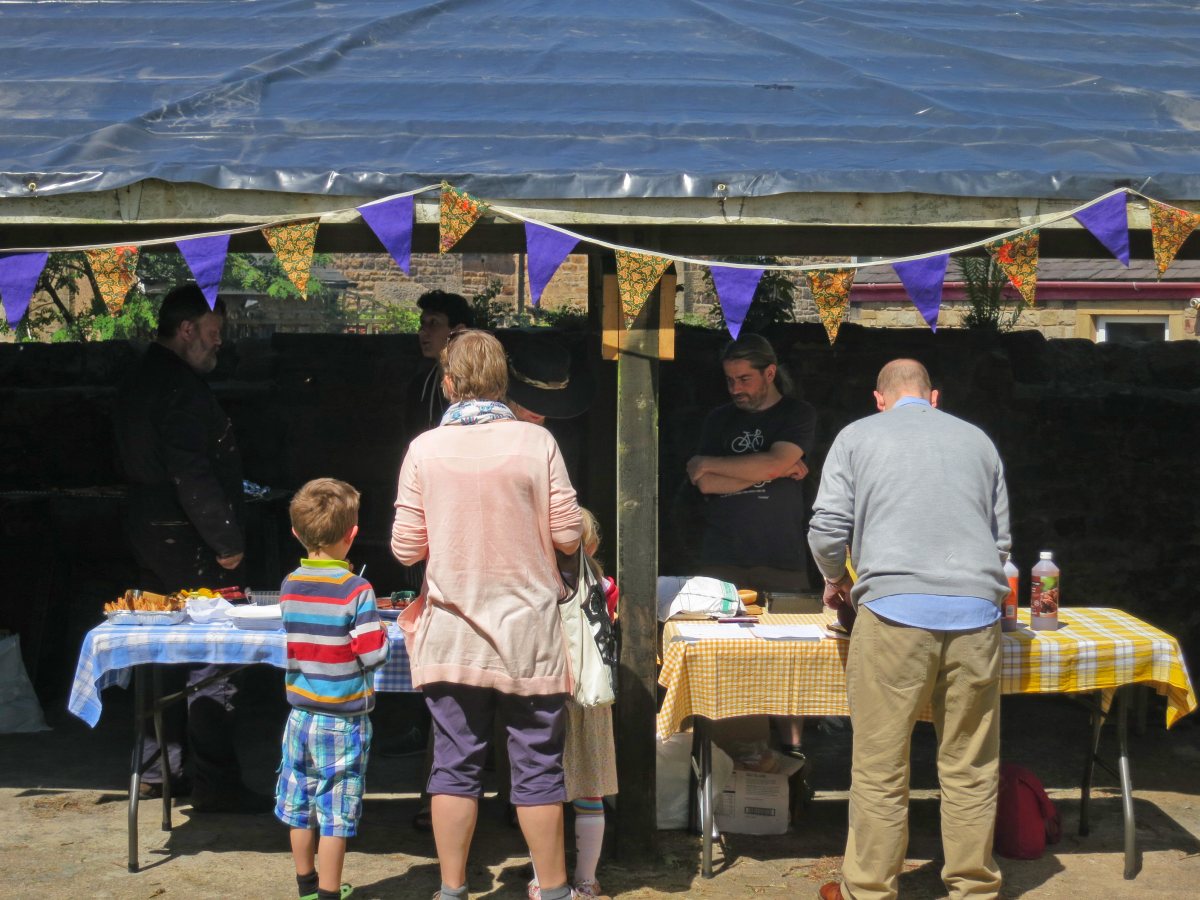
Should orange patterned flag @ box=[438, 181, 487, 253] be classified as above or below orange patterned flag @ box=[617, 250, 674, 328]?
above

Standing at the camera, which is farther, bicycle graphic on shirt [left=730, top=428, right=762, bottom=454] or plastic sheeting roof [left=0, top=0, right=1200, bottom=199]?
bicycle graphic on shirt [left=730, top=428, right=762, bottom=454]

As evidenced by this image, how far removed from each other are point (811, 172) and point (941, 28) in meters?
2.28

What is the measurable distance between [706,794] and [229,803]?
1.93 meters

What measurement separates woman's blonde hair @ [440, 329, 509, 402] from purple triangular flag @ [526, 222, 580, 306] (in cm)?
40

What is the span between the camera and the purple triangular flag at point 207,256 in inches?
174

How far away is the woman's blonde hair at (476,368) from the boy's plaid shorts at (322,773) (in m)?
1.09

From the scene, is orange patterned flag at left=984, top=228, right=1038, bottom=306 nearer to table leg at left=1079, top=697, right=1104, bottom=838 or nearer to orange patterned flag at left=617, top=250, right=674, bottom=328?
orange patterned flag at left=617, top=250, right=674, bottom=328

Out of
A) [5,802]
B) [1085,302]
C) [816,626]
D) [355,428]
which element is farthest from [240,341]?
[1085,302]

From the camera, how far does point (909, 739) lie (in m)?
4.25

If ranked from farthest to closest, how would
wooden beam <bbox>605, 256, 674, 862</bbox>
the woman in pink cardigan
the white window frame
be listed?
the white window frame, wooden beam <bbox>605, 256, 674, 862</bbox>, the woman in pink cardigan

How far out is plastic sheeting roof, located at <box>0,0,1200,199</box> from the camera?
176 inches

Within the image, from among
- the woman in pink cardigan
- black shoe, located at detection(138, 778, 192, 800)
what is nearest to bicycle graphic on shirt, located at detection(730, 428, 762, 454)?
the woman in pink cardigan

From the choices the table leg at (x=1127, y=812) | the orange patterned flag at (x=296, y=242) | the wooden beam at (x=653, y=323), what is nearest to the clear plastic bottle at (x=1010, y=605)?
the table leg at (x=1127, y=812)

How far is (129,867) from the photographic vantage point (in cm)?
477
